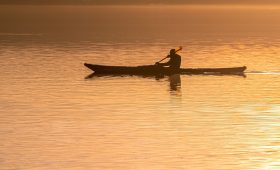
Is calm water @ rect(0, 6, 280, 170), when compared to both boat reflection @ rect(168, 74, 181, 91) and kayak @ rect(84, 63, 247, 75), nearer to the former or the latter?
boat reflection @ rect(168, 74, 181, 91)

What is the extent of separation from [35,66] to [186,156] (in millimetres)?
30138

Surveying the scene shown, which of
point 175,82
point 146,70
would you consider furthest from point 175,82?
point 146,70

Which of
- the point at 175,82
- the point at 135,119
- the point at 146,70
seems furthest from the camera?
the point at 146,70

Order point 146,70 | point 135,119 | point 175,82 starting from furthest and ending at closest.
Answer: point 146,70
point 175,82
point 135,119

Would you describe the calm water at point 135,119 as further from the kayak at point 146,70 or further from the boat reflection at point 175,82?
the kayak at point 146,70

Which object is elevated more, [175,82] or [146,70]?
[146,70]

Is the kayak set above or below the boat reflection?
above

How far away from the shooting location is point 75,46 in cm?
8569

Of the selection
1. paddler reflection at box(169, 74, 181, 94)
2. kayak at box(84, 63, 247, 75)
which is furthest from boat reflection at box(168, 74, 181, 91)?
kayak at box(84, 63, 247, 75)

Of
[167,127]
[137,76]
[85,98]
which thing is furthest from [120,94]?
[167,127]

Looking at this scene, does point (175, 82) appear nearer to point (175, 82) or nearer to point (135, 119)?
point (175, 82)

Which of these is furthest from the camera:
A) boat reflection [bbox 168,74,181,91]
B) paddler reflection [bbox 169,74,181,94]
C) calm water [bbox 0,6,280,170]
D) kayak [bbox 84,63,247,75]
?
kayak [bbox 84,63,247,75]

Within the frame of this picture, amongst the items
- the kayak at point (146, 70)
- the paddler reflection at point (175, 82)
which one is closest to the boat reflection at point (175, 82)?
the paddler reflection at point (175, 82)

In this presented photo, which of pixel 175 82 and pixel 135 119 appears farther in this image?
pixel 175 82
